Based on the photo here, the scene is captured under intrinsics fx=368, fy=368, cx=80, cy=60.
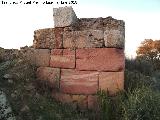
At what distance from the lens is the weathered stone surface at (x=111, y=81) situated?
7.92m

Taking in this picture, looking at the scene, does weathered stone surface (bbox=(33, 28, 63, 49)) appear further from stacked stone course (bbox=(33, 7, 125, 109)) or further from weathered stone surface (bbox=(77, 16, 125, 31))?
weathered stone surface (bbox=(77, 16, 125, 31))

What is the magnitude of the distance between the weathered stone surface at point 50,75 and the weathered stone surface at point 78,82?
12 cm

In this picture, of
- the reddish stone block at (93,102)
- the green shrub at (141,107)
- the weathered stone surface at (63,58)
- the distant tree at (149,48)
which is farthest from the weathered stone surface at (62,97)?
the distant tree at (149,48)

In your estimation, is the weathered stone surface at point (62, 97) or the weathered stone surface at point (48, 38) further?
the weathered stone surface at point (48, 38)

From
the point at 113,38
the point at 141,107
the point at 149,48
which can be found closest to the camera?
the point at 141,107

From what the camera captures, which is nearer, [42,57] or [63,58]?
[63,58]

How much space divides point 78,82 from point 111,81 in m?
0.74

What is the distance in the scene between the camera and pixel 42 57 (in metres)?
8.54

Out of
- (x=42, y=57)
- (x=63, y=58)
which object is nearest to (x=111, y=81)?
(x=63, y=58)

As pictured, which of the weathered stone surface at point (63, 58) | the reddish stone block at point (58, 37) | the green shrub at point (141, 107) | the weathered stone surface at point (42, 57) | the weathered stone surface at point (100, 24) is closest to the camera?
the green shrub at point (141, 107)

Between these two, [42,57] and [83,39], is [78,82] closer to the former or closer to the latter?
[83,39]

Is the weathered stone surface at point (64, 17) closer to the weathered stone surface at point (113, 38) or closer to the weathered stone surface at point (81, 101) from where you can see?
the weathered stone surface at point (113, 38)

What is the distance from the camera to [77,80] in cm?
814

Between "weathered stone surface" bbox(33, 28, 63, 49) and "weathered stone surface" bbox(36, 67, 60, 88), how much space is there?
0.52 metres
